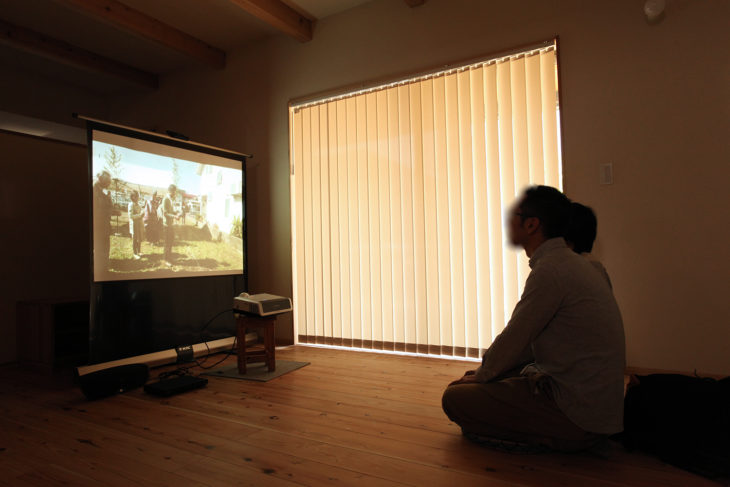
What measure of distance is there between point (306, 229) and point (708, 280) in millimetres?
3108

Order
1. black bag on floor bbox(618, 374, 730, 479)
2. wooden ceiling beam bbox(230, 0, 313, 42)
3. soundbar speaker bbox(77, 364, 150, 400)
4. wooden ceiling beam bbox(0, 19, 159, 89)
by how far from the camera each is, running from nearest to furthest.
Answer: black bag on floor bbox(618, 374, 730, 479), soundbar speaker bbox(77, 364, 150, 400), wooden ceiling beam bbox(230, 0, 313, 42), wooden ceiling beam bbox(0, 19, 159, 89)

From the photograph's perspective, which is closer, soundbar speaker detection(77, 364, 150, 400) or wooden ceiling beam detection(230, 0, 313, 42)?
soundbar speaker detection(77, 364, 150, 400)

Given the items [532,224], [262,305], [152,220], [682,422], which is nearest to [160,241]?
[152,220]

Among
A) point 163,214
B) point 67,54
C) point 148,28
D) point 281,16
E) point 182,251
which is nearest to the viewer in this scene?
point 163,214

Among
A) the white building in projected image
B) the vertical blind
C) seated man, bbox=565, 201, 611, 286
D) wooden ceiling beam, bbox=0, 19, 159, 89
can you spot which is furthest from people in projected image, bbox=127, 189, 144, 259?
seated man, bbox=565, 201, 611, 286

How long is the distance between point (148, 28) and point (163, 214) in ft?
6.18

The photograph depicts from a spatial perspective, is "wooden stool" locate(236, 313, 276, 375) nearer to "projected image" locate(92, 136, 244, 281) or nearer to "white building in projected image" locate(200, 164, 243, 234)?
"projected image" locate(92, 136, 244, 281)

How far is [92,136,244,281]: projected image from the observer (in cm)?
314

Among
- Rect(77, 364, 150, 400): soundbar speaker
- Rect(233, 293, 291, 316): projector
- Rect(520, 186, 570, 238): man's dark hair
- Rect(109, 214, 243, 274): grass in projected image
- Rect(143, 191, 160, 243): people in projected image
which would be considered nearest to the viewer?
Rect(520, 186, 570, 238): man's dark hair

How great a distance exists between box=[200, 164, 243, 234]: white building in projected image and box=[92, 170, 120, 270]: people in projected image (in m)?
0.81

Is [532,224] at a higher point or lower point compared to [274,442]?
higher

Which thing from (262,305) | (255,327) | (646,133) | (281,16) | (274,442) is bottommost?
(274,442)

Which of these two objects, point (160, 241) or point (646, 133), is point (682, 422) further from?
point (160, 241)

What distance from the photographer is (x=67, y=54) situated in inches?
175
